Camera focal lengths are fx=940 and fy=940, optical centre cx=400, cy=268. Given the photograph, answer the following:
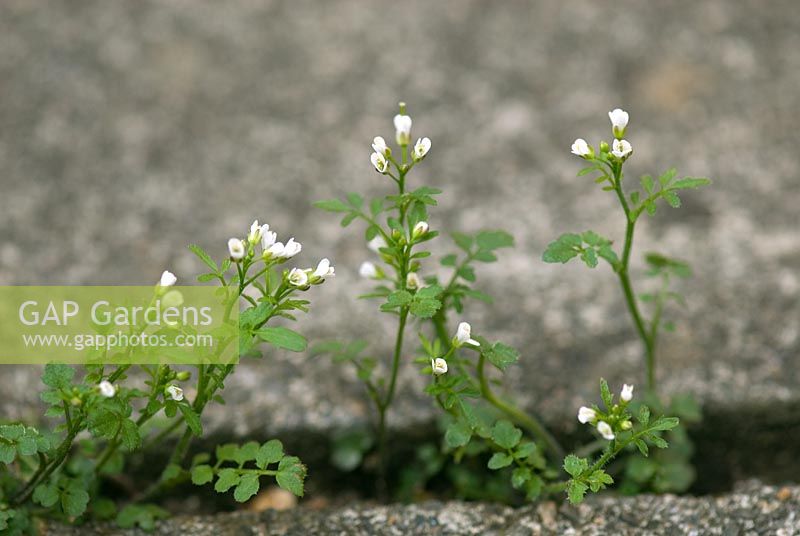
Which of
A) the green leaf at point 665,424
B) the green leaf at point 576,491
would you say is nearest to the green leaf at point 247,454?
the green leaf at point 576,491

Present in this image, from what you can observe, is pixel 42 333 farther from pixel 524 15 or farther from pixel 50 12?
pixel 524 15

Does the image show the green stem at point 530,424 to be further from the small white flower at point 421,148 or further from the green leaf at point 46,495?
the green leaf at point 46,495

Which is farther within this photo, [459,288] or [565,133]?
[565,133]

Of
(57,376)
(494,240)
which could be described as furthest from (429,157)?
(57,376)

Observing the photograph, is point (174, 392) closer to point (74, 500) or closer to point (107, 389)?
point (107, 389)

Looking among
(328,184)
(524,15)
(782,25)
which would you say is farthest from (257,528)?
(782,25)
